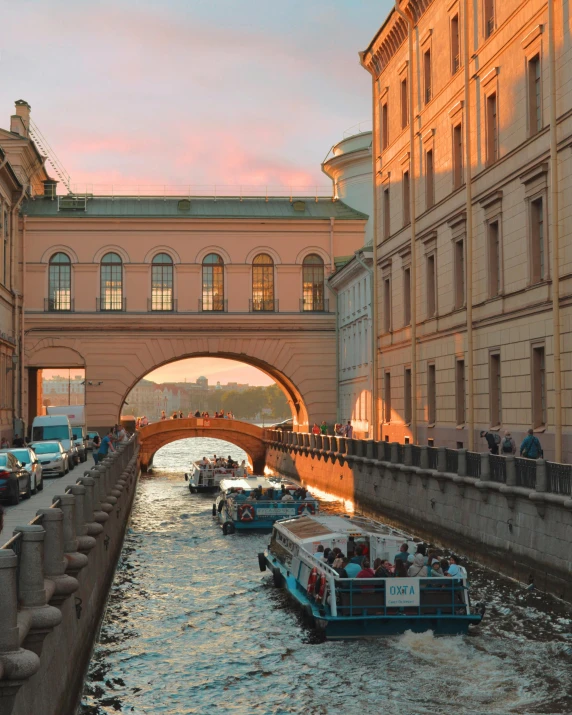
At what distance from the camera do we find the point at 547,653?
19.3 meters

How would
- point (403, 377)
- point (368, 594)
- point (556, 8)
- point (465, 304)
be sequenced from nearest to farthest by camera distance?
point (368, 594) → point (556, 8) → point (465, 304) → point (403, 377)

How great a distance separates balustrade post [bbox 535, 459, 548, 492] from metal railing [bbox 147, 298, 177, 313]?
145 ft

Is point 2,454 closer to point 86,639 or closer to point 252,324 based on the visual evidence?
point 86,639

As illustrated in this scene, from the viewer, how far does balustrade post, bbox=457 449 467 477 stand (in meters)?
29.9

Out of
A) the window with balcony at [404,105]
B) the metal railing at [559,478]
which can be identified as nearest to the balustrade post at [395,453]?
the window with balcony at [404,105]

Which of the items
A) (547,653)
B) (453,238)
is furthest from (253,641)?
(453,238)

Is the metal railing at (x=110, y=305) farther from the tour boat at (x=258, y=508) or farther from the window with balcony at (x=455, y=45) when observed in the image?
the window with balcony at (x=455, y=45)

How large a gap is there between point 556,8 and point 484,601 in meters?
15.6

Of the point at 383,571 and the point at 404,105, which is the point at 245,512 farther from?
the point at 404,105

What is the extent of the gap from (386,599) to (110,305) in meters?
47.2

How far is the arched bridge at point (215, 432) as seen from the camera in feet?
266

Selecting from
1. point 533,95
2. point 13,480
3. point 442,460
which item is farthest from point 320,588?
point 533,95

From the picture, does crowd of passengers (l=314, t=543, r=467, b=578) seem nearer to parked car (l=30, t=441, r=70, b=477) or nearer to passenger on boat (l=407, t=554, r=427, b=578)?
passenger on boat (l=407, t=554, r=427, b=578)

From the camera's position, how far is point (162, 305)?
66.3 meters
